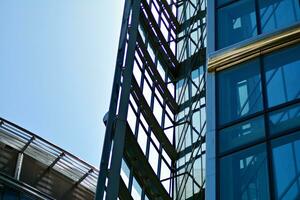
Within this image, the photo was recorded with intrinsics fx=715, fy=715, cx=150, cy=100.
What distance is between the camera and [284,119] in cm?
1451

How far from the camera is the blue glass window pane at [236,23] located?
16625mm

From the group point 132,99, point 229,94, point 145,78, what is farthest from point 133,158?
point 229,94

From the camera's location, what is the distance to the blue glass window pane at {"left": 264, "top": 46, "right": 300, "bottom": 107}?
14867 millimetres

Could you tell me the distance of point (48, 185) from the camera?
1260 inches

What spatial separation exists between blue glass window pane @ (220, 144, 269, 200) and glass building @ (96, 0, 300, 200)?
0.02 m

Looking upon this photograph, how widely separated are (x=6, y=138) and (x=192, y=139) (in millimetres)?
10255

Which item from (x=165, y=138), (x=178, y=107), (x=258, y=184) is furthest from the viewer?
(x=178, y=107)

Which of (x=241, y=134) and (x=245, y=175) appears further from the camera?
(x=241, y=134)

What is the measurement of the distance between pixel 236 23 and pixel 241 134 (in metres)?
3.26

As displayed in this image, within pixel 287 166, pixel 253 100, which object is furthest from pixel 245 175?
pixel 253 100

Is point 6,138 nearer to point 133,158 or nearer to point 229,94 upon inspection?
point 133,158

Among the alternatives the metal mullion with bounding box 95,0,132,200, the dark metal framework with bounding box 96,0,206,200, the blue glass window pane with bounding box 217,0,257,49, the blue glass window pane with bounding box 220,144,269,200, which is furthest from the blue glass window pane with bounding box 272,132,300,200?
the metal mullion with bounding box 95,0,132,200

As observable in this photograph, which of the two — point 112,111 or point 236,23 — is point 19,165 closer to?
point 112,111

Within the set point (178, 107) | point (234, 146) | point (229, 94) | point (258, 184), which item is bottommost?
point (258, 184)
